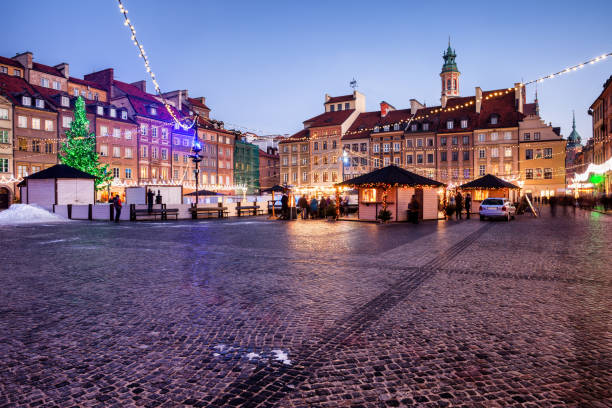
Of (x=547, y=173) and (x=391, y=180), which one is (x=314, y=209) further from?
(x=547, y=173)

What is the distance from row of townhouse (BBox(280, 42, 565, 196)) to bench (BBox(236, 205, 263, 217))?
16.7 metres

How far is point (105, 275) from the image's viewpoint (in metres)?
8.02

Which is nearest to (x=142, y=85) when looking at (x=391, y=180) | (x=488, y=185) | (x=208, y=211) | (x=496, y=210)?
(x=208, y=211)

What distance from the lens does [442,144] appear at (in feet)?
207

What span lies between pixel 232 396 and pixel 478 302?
4.15 metres

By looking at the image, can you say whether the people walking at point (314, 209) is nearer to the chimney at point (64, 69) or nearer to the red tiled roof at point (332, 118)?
the red tiled roof at point (332, 118)

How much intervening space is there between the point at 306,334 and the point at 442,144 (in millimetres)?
63290

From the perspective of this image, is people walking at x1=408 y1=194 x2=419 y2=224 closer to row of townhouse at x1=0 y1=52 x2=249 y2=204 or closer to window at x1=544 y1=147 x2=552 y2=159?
row of townhouse at x1=0 y1=52 x2=249 y2=204

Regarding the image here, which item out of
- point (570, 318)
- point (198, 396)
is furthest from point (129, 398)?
point (570, 318)

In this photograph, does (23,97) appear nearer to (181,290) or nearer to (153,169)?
(153,169)

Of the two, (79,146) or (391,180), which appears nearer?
(391,180)

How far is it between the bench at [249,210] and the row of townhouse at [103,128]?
866 centimetres

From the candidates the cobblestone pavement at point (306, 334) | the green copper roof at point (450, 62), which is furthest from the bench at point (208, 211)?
the green copper roof at point (450, 62)

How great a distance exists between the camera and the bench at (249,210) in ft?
108
